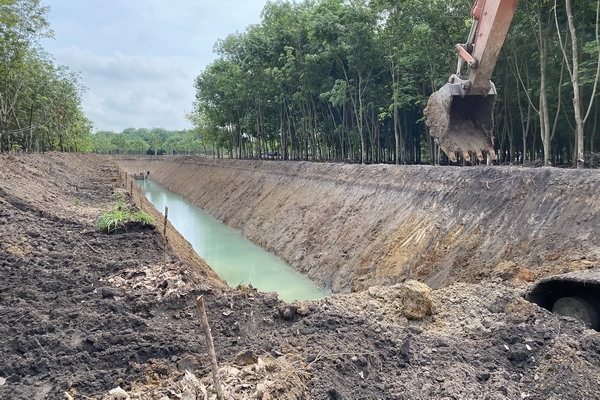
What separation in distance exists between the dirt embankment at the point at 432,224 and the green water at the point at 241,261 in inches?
24.1

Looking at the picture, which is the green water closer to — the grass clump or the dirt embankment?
the dirt embankment

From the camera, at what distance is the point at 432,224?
1300 centimetres

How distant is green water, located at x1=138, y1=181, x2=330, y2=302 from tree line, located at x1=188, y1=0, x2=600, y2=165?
408 inches

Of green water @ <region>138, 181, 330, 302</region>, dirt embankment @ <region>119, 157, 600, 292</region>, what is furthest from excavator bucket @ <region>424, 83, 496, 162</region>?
green water @ <region>138, 181, 330, 302</region>

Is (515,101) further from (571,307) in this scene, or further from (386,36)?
(571,307)

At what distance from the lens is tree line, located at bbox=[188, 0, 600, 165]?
18.6 meters

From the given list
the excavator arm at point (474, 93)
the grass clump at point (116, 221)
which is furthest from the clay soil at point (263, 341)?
the excavator arm at point (474, 93)

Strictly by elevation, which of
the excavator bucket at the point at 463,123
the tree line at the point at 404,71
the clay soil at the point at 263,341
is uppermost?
the tree line at the point at 404,71

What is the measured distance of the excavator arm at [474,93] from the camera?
9789mm

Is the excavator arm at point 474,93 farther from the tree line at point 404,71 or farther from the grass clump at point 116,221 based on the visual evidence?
the grass clump at point 116,221

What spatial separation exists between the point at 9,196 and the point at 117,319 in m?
8.62

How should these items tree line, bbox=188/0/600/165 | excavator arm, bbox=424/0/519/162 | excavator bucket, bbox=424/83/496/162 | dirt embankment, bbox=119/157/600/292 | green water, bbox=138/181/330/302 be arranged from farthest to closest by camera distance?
tree line, bbox=188/0/600/165 → green water, bbox=138/181/330/302 → excavator bucket, bbox=424/83/496/162 → excavator arm, bbox=424/0/519/162 → dirt embankment, bbox=119/157/600/292

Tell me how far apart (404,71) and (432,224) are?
15278 millimetres

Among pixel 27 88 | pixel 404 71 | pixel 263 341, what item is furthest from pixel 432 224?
pixel 27 88
